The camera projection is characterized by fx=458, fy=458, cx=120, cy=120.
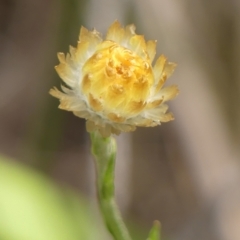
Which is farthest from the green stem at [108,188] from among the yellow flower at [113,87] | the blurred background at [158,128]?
the blurred background at [158,128]

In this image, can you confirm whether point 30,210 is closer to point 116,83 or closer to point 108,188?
point 108,188

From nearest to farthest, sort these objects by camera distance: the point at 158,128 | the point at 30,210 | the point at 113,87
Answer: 1. the point at 113,87
2. the point at 30,210
3. the point at 158,128

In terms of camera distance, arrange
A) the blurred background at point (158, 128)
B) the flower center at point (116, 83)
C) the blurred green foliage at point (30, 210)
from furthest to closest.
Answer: the blurred background at point (158, 128) → the blurred green foliage at point (30, 210) → the flower center at point (116, 83)

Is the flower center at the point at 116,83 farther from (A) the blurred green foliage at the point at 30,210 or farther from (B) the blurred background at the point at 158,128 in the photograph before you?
(B) the blurred background at the point at 158,128

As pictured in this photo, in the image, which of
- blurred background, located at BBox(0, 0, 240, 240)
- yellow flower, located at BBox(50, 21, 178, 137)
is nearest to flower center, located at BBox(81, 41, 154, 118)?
yellow flower, located at BBox(50, 21, 178, 137)

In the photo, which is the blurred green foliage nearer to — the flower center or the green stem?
the green stem

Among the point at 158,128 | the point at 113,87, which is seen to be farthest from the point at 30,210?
the point at 158,128
